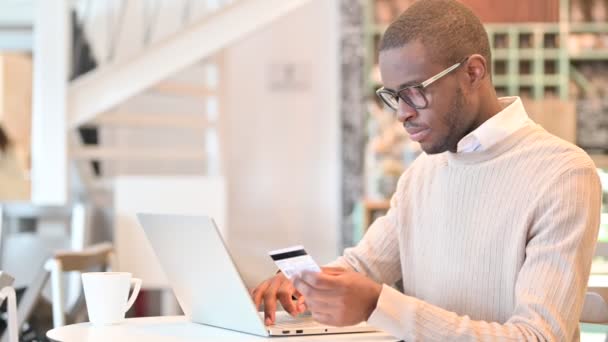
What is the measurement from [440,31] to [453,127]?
162 millimetres

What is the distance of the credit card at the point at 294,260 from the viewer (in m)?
1.40

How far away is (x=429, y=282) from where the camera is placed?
180 centimetres

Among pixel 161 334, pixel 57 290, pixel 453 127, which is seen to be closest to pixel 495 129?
pixel 453 127

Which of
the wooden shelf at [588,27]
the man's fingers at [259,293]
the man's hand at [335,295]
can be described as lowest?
the man's fingers at [259,293]

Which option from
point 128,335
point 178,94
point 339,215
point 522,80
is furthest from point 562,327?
point 522,80

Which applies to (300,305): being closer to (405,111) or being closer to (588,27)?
(405,111)

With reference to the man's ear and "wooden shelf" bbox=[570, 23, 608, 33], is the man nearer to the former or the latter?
the man's ear

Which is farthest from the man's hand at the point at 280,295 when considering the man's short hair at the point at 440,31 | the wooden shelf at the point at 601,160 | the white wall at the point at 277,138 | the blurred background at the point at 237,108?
the wooden shelf at the point at 601,160

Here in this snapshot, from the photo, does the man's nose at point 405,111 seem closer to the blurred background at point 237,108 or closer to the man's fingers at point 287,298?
the man's fingers at point 287,298

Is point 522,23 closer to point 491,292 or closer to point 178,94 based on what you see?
point 178,94

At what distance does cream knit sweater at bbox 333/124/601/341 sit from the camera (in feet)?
4.96

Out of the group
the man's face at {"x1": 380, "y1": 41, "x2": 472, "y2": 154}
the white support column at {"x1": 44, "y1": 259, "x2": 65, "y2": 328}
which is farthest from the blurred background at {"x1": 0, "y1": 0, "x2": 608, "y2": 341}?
the man's face at {"x1": 380, "y1": 41, "x2": 472, "y2": 154}

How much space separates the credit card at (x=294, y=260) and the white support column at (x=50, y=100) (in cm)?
399

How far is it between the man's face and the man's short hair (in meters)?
0.01
